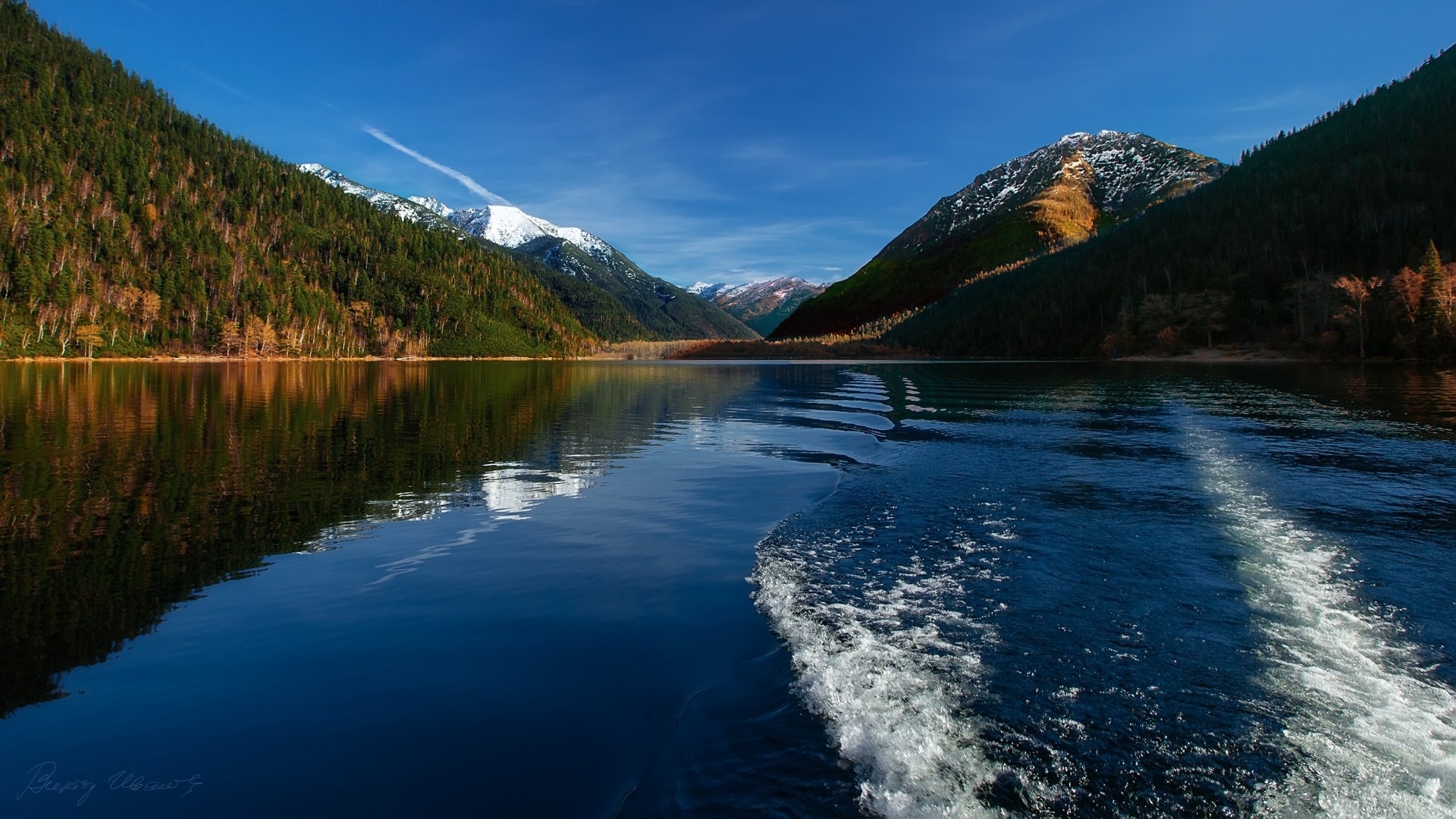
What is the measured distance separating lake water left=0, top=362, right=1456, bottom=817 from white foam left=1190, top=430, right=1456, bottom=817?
0.04 m

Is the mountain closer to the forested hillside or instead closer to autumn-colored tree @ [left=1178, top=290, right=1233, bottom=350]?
autumn-colored tree @ [left=1178, top=290, right=1233, bottom=350]

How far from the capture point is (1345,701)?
700cm

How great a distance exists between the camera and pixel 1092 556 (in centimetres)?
1200

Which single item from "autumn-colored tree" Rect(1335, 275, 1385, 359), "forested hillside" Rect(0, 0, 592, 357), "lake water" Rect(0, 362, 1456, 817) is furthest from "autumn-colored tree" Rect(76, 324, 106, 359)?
"autumn-colored tree" Rect(1335, 275, 1385, 359)

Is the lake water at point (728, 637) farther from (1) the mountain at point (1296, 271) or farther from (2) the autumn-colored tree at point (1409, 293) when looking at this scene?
(1) the mountain at point (1296, 271)

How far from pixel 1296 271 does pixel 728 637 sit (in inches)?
7074

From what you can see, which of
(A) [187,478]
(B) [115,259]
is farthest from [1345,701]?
(B) [115,259]

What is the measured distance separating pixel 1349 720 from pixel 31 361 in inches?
5982

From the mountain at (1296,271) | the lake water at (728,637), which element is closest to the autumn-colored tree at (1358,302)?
the mountain at (1296,271)

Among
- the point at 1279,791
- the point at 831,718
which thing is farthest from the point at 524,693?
the point at 1279,791

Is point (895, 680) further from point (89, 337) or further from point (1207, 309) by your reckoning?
point (89, 337)

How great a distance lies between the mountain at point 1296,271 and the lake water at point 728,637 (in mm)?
99955

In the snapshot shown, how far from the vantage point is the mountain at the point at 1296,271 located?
315ft

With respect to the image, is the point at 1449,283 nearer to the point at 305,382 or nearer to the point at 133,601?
the point at 133,601
